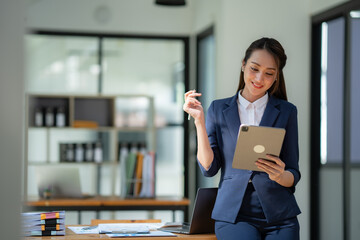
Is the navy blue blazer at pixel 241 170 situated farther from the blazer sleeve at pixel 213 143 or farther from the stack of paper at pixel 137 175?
the stack of paper at pixel 137 175

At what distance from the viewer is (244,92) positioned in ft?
7.14

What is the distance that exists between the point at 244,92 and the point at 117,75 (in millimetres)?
4480

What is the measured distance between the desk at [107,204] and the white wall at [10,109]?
4416 millimetres

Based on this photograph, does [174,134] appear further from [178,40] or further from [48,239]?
[48,239]

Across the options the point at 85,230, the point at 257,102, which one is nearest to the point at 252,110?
the point at 257,102

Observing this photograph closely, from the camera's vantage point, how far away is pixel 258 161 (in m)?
2.01

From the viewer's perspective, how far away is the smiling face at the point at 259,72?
2062mm

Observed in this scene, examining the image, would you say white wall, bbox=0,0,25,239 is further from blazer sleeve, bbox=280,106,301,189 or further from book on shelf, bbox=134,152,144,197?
book on shelf, bbox=134,152,144,197

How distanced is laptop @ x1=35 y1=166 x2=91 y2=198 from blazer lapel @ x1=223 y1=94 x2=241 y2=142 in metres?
3.17

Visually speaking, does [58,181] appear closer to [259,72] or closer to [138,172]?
[138,172]

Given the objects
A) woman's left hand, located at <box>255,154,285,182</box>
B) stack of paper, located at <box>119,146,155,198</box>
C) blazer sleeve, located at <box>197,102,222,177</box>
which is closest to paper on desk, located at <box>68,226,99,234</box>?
blazer sleeve, located at <box>197,102,222,177</box>

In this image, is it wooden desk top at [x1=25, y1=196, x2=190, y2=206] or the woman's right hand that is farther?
wooden desk top at [x1=25, y1=196, x2=190, y2=206]

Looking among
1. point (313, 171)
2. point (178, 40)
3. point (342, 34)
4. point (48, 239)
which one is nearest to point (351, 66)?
point (342, 34)

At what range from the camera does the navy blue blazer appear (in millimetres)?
2010
